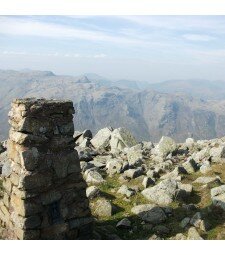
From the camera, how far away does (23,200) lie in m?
11.7

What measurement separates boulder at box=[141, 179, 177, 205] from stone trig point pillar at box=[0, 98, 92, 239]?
567cm

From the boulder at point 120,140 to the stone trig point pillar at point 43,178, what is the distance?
19228mm

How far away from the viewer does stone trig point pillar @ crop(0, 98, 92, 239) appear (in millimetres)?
11844

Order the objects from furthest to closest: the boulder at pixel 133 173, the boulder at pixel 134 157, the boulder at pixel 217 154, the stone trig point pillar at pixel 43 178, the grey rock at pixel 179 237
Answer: the boulder at pixel 134 157 < the boulder at pixel 217 154 < the boulder at pixel 133 173 < the grey rock at pixel 179 237 < the stone trig point pillar at pixel 43 178

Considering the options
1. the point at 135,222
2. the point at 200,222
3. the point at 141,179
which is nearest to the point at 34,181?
the point at 135,222

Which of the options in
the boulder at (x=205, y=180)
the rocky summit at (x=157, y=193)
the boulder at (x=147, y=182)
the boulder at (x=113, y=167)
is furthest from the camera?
the boulder at (x=113, y=167)

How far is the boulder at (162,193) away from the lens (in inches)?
706

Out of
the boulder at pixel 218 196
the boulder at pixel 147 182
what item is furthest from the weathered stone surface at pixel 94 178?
the boulder at pixel 218 196

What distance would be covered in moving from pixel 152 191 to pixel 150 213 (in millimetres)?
2772

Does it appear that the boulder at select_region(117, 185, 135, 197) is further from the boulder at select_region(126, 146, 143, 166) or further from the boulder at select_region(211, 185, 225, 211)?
the boulder at select_region(126, 146, 143, 166)

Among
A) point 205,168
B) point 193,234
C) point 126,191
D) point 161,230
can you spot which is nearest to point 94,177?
point 126,191

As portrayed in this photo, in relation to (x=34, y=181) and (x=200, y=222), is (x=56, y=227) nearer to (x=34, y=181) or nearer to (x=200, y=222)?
(x=34, y=181)

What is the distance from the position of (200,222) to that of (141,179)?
7.30 m

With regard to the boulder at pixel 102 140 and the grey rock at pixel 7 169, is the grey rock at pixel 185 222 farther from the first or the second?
the boulder at pixel 102 140
